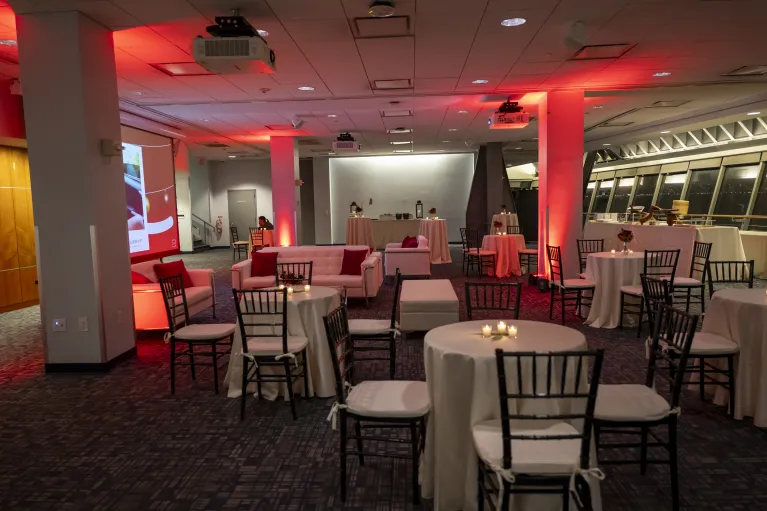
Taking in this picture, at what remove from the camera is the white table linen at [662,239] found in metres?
8.53

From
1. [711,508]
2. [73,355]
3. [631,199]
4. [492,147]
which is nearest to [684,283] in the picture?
[711,508]

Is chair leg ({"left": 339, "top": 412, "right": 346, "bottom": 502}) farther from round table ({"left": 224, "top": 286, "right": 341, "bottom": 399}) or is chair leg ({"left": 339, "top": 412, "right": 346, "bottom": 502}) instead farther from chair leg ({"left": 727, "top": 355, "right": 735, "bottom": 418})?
chair leg ({"left": 727, "top": 355, "right": 735, "bottom": 418})

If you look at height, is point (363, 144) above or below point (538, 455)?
above

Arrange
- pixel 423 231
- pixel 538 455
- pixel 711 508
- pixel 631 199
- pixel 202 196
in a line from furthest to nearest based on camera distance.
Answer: pixel 202 196 < pixel 631 199 < pixel 423 231 < pixel 711 508 < pixel 538 455

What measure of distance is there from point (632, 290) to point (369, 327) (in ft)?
10.9

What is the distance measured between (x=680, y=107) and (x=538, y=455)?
32.1 ft

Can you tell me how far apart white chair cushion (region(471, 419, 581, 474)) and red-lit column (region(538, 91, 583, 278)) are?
6.21 metres

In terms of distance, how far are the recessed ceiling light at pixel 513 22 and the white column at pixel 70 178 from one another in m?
3.89

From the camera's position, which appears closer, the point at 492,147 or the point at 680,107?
the point at 680,107

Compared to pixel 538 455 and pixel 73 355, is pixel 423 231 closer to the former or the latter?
pixel 73 355

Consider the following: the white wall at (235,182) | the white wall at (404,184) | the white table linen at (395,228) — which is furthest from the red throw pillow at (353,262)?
the white wall at (235,182)

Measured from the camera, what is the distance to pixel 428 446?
2596 mm

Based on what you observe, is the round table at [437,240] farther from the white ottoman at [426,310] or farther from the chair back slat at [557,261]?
the white ottoman at [426,310]

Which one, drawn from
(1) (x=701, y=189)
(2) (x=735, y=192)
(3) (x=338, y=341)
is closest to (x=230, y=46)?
(3) (x=338, y=341)
